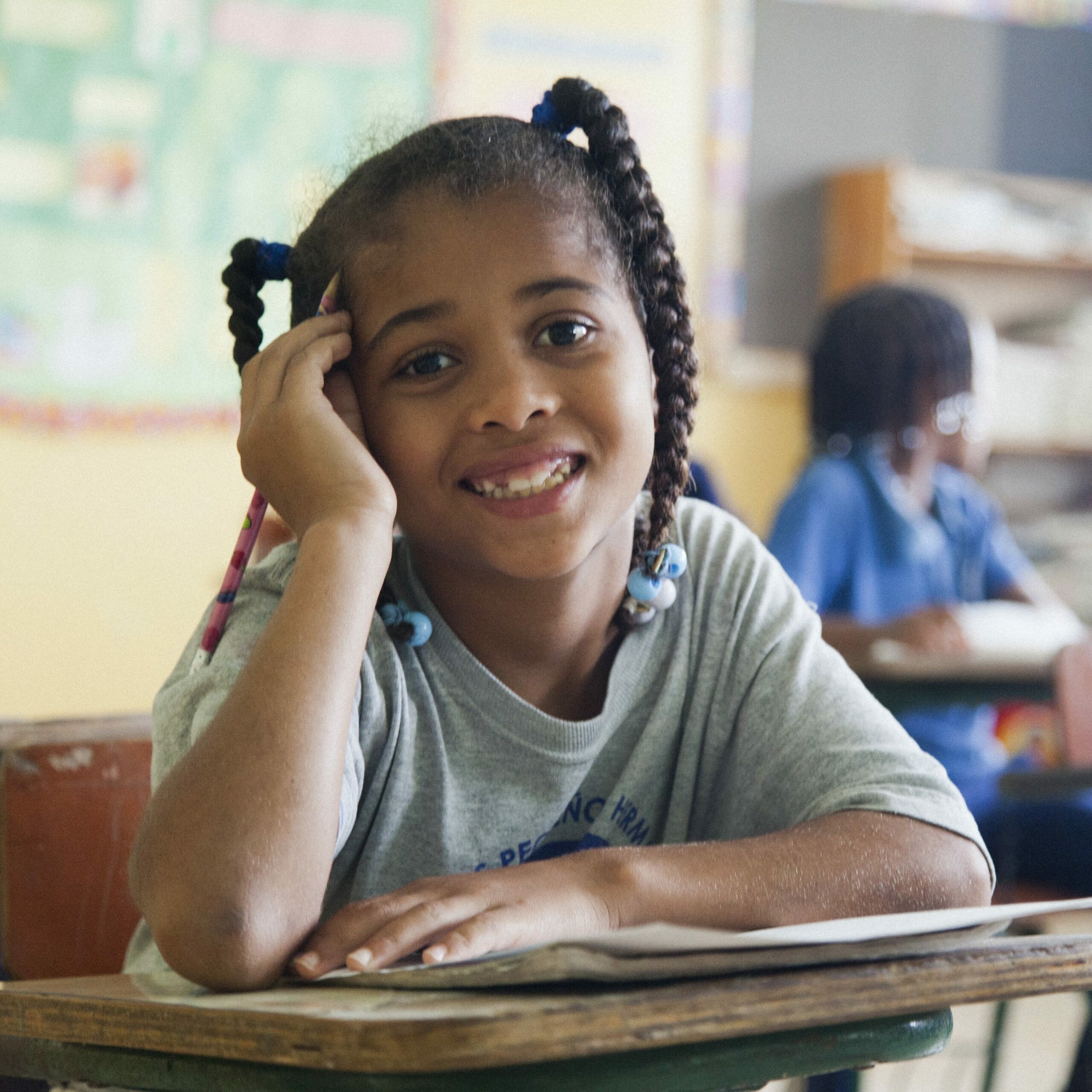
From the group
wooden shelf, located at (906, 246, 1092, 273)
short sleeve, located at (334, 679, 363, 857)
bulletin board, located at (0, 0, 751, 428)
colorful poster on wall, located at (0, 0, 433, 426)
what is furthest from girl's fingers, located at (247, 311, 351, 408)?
wooden shelf, located at (906, 246, 1092, 273)

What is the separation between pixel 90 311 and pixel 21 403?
0.30m

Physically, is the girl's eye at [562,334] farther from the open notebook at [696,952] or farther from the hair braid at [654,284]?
the open notebook at [696,952]

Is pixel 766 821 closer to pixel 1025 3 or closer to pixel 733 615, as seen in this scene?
pixel 733 615

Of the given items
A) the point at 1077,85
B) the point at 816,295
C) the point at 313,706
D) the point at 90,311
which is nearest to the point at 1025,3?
the point at 1077,85

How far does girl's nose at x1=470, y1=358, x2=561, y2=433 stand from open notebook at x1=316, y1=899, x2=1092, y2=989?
419 mm

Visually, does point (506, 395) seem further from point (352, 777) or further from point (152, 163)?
point (152, 163)

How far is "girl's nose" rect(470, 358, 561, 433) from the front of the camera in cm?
98

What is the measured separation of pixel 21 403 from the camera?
3572 millimetres

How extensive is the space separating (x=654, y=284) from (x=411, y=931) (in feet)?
1.95

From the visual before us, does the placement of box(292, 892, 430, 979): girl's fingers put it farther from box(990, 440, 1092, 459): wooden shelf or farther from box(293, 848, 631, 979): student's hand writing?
box(990, 440, 1092, 459): wooden shelf

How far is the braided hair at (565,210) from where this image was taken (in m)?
1.03

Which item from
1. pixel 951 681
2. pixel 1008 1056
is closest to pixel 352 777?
pixel 951 681

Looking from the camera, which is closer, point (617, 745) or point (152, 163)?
point (617, 745)

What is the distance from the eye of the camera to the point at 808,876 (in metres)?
0.82
